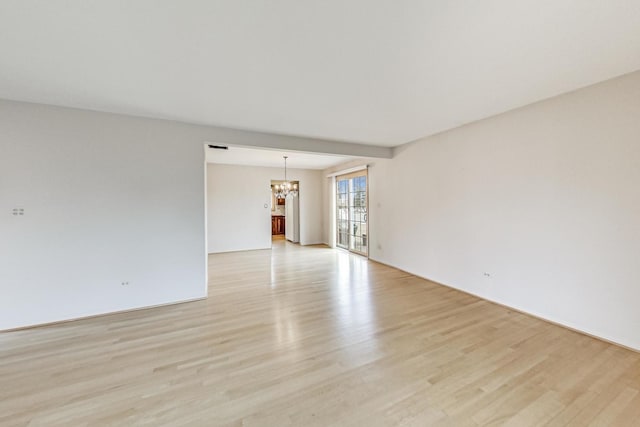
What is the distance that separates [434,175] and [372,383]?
356cm

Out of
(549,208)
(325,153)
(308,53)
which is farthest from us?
(325,153)

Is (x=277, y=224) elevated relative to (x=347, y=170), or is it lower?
lower

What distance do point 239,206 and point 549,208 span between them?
705 centimetres

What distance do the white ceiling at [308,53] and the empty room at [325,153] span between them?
19 millimetres

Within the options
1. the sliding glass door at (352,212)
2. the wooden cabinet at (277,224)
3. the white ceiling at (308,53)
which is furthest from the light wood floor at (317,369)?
the wooden cabinet at (277,224)

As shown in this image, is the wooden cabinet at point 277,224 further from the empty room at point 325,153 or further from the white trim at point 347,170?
the empty room at point 325,153

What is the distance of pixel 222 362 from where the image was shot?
2141 mm

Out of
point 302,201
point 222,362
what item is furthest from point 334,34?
point 302,201

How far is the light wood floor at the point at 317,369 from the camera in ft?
5.26

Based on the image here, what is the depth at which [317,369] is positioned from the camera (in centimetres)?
203

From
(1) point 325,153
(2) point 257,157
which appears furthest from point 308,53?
(2) point 257,157

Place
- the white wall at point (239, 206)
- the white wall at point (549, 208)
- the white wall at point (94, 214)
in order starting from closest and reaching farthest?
the white wall at point (549, 208) → the white wall at point (94, 214) → the white wall at point (239, 206)

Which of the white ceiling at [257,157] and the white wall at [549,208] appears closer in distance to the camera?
the white wall at [549,208]

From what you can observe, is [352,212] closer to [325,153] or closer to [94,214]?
[325,153]
